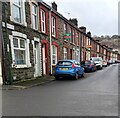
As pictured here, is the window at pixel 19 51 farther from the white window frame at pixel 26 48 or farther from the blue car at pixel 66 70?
the blue car at pixel 66 70

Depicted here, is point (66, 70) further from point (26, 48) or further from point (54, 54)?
point (54, 54)

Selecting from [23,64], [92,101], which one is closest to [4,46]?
[23,64]

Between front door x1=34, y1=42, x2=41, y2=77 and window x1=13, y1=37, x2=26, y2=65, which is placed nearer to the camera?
window x1=13, y1=37, x2=26, y2=65

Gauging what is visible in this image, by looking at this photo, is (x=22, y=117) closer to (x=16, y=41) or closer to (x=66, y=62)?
(x=16, y=41)

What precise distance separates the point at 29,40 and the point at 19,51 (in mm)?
1601

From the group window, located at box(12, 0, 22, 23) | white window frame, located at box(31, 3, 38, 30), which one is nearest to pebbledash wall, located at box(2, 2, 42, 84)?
window, located at box(12, 0, 22, 23)

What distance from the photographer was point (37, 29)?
17406 millimetres

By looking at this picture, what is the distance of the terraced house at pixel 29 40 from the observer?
12281 mm

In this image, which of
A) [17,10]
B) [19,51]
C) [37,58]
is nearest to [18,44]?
[19,51]

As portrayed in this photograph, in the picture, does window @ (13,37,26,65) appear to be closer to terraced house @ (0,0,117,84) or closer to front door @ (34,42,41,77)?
terraced house @ (0,0,117,84)

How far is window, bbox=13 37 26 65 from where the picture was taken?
13702 millimetres

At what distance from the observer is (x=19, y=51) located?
14.3 m

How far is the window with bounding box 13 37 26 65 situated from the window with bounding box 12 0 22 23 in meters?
1.47

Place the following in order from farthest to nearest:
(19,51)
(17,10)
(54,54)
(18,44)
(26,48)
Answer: (54,54)
(26,48)
(17,10)
(19,51)
(18,44)
